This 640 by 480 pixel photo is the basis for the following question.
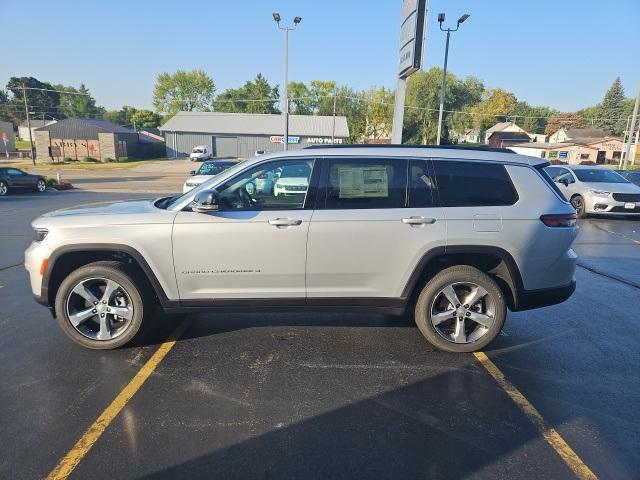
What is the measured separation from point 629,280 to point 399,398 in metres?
5.27

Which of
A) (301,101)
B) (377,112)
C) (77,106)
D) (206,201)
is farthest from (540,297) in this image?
(77,106)

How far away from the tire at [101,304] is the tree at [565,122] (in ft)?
408

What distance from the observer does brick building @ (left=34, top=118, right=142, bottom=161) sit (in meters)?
53.0

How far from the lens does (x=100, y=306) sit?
396 cm

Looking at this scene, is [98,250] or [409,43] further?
[409,43]

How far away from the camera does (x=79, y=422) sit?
9.74 feet

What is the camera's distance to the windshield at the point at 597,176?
13445 millimetres

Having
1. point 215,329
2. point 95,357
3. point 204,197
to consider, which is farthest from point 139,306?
point 204,197

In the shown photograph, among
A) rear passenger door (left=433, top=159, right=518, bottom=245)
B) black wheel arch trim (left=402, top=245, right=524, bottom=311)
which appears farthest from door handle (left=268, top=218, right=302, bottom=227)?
rear passenger door (left=433, top=159, right=518, bottom=245)

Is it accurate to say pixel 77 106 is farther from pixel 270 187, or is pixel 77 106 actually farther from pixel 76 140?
pixel 270 187

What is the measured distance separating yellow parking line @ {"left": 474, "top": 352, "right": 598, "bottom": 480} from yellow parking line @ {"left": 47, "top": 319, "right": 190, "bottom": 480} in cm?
290

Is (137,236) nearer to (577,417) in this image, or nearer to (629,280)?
(577,417)

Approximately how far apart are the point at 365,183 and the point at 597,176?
42.0ft

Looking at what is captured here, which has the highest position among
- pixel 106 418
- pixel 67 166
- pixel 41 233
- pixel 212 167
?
pixel 212 167
